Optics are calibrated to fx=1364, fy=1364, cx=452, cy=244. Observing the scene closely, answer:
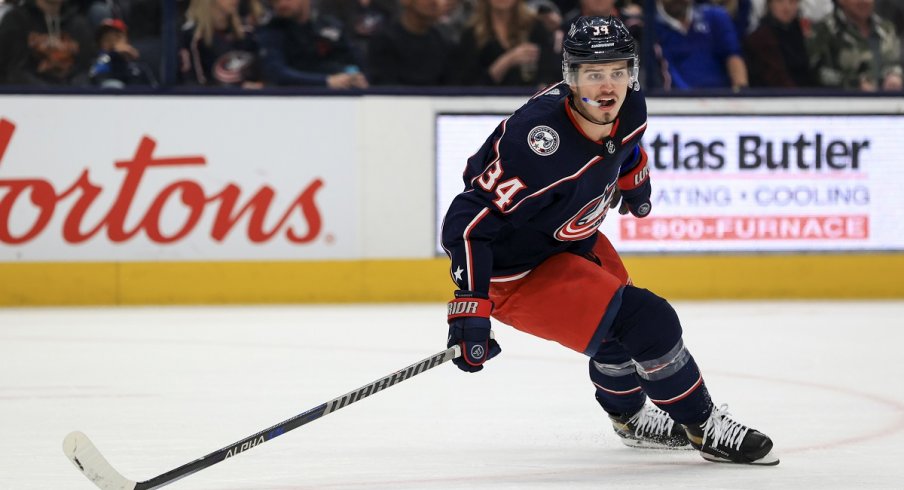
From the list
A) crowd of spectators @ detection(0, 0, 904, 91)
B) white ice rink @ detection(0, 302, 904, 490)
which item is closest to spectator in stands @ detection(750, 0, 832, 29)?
crowd of spectators @ detection(0, 0, 904, 91)

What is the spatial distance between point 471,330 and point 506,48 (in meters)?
4.82

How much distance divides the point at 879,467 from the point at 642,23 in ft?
15.9

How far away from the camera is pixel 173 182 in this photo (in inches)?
286

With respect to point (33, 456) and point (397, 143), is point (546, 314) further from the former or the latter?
point (397, 143)

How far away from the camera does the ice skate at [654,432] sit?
11.2 feet

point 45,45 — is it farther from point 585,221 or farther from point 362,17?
point 585,221

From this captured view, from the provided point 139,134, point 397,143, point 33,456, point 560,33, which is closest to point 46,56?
point 139,134

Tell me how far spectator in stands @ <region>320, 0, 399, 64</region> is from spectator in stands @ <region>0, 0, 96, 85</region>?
1.36m

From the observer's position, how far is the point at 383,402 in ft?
13.5

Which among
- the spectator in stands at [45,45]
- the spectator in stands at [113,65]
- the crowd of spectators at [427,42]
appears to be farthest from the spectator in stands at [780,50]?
the spectator in stands at [45,45]

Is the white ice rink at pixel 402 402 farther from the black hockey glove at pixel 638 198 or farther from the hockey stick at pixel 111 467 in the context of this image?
the black hockey glove at pixel 638 198

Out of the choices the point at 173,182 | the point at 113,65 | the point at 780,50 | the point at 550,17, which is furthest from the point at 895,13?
the point at 113,65

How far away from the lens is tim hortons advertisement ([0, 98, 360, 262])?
23.6 ft

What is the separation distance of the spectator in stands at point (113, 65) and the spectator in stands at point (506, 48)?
1739 mm
